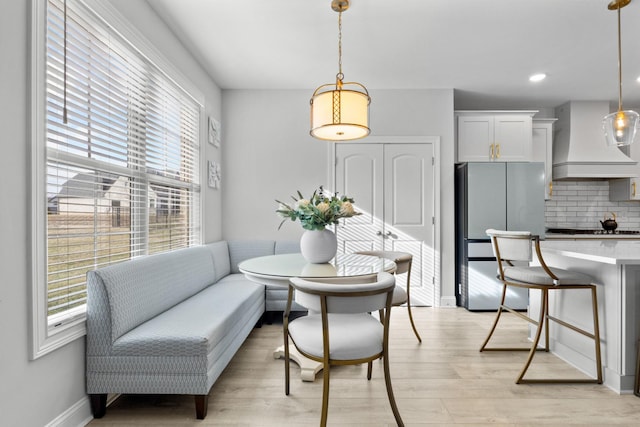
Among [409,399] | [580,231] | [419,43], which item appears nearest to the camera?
[409,399]

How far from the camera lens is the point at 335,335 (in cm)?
160

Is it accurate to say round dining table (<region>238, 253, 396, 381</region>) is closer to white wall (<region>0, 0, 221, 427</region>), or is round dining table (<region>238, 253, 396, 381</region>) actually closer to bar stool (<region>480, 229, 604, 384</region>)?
bar stool (<region>480, 229, 604, 384</region>)

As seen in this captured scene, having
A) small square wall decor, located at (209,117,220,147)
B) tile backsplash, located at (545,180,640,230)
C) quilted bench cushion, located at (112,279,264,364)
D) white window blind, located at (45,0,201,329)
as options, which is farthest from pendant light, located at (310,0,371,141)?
tile backsplash, located at (545,180,640,230)

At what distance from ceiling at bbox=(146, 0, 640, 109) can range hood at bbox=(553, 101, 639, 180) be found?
0.97ft

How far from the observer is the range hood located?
4.15m

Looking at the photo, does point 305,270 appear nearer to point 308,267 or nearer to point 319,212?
point 308,267

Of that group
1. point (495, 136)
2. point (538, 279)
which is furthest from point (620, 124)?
point (495, 136)

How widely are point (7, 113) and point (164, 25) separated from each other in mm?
1673

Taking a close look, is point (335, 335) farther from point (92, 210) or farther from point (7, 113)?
point (7, 113)

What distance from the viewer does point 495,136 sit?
3.95m

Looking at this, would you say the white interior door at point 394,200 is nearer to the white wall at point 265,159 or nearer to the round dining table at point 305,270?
the white wall at point 265,159

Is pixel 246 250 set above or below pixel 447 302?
above

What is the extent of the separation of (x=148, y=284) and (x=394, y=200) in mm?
2744

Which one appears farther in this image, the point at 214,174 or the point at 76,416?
the point at 214,174
